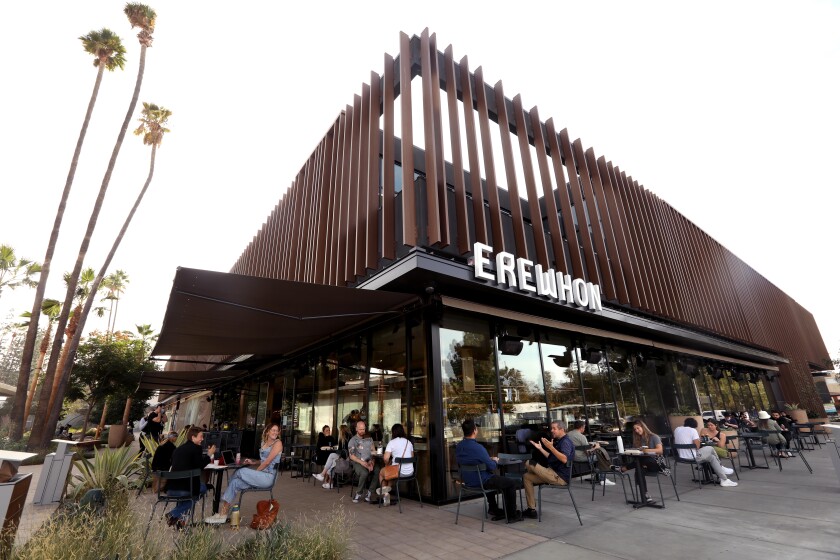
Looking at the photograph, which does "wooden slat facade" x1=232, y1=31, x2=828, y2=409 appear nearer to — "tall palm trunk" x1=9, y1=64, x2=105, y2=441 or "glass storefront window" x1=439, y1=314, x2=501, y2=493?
"glass storefront window" x1=439, y1=314, x2=501, y2=493

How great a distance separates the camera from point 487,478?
5.36 metres

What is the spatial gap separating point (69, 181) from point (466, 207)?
749 inches

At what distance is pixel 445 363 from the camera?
24.1 ft

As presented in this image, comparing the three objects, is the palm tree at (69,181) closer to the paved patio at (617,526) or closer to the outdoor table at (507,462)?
the paved patio at (617,526)

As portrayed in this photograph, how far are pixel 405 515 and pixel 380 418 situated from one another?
2545 mm

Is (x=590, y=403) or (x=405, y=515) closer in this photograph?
(x=405, y=515)

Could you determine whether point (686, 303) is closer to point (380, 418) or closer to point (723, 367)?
point (723, 367)

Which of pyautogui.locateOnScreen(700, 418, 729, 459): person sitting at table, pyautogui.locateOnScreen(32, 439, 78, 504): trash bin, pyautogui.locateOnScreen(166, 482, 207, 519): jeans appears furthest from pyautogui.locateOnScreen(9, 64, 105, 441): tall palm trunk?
pyautogui.locateOnScreen(700, 418, 729, 459): person sitting at table

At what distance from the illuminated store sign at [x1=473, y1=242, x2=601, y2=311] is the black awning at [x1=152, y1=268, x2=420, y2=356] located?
1.44 metres

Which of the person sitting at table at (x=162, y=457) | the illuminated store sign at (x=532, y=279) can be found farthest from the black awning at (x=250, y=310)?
the person sitting at table at (x=162, y=457)

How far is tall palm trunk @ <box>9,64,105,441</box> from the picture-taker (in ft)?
50.8

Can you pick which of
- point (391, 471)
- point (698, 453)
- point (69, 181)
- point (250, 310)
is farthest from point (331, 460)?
point (69, 181)

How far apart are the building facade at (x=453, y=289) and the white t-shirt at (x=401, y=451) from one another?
19.0 inches

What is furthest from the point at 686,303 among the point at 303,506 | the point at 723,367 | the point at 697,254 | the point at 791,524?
the point at 303,506
